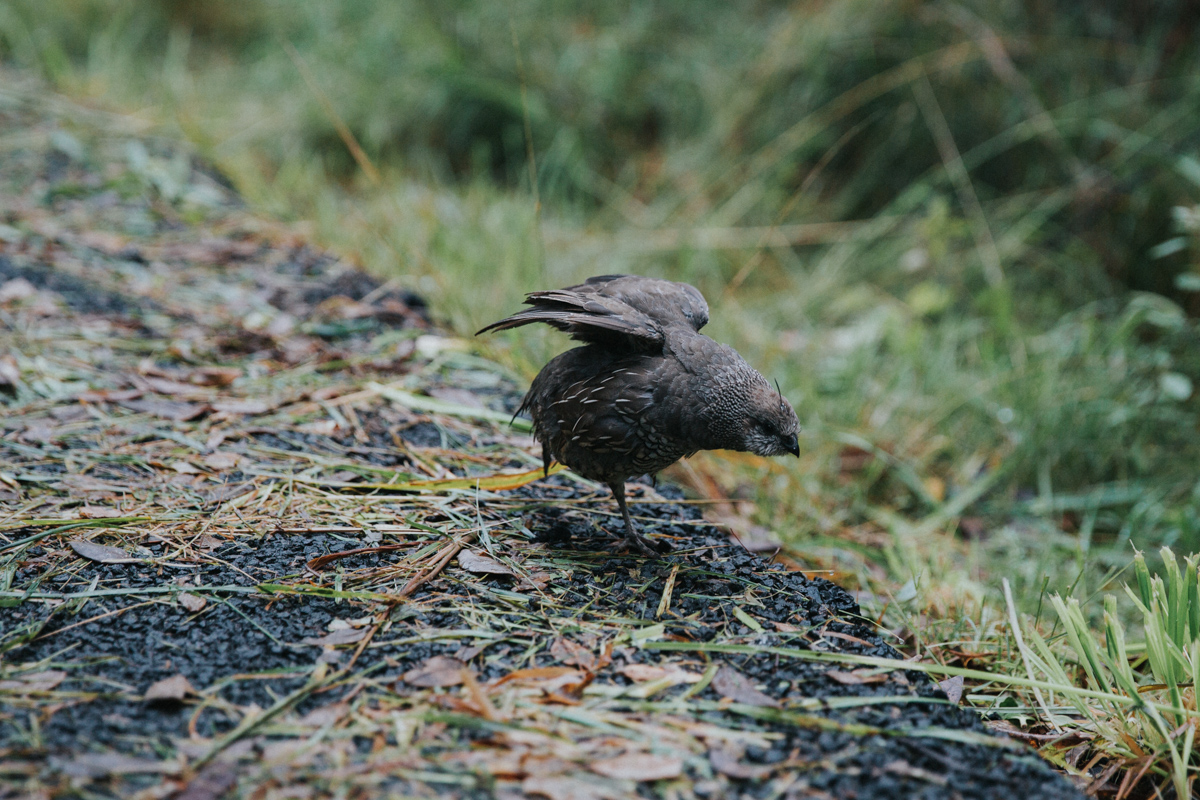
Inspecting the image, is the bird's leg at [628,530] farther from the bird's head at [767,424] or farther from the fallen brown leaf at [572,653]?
the fallen brown leaf at [572,653]

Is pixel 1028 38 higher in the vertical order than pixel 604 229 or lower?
higher

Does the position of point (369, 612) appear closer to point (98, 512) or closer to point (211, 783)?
point (211, 783)

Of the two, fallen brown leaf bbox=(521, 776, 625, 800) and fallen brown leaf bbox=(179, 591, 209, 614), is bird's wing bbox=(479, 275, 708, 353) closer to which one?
fallen brown leaf bbox=(179, 591, 209, 614)

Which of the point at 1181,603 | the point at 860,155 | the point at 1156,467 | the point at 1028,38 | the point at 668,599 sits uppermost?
the point at 1028,38

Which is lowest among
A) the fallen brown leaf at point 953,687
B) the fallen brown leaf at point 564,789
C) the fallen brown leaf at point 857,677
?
the fallen brown leaf at point 953,687

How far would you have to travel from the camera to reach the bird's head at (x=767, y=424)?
229cm

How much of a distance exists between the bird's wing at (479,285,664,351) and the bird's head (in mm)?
296

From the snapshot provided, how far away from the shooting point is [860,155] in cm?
562

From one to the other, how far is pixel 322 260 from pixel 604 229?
197 cm

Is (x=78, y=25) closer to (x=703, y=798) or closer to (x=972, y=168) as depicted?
(x=972, y=168)

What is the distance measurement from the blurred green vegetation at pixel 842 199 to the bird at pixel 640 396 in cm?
89

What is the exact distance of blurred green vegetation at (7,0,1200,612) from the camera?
3.65 meters

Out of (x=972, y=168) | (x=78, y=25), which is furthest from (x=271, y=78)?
(x=972, y=168)

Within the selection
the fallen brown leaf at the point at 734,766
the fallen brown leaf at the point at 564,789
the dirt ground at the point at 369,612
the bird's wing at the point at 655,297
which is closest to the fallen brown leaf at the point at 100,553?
the dirt ground at the point at 369,612
